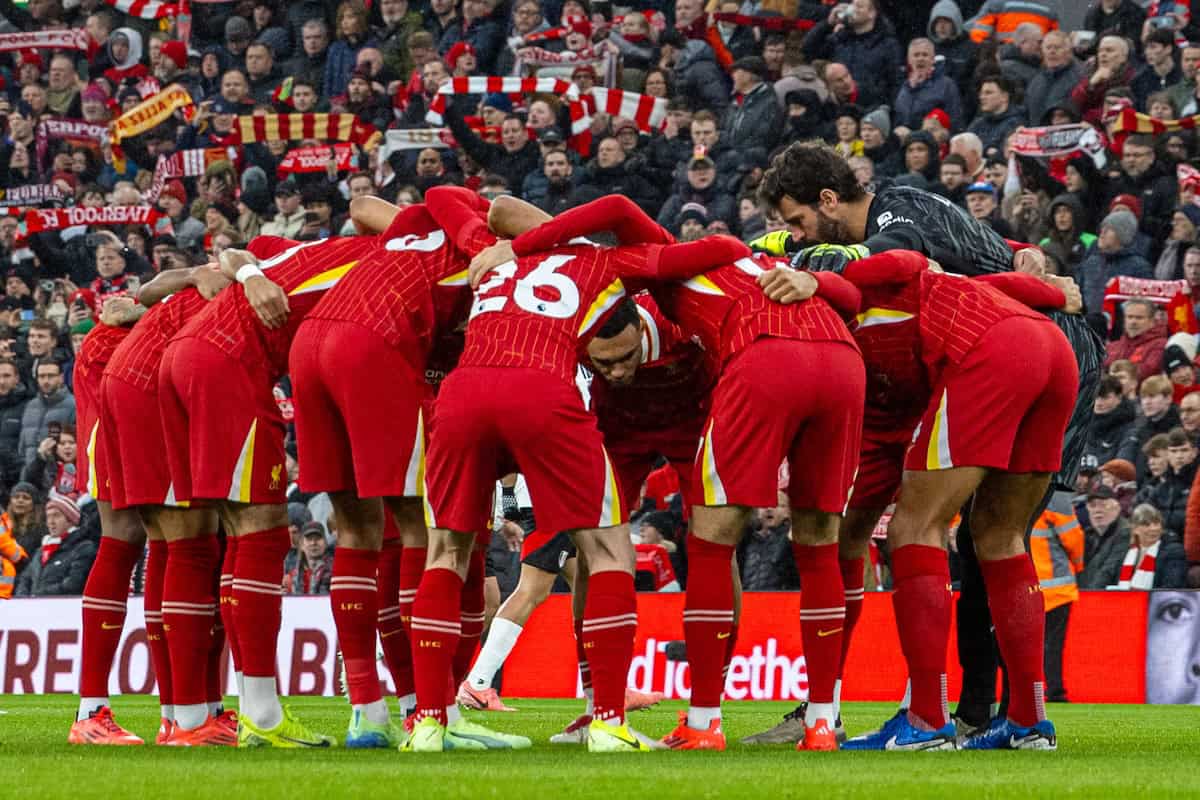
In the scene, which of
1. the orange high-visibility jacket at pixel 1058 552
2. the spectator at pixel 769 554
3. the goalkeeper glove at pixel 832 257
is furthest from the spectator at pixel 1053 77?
the goalkeeper glove at pixel 832 257

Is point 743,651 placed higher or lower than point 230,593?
lower

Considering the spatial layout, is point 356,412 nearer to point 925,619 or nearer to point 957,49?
point 925,619

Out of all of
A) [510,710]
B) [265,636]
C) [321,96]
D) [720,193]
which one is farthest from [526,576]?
[321,96]

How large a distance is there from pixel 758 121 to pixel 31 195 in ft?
33.5

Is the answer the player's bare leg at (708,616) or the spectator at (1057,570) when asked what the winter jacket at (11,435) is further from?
the player's bare leg at (708,616)

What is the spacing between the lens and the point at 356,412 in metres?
7.52

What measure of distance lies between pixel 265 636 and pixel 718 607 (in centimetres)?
193

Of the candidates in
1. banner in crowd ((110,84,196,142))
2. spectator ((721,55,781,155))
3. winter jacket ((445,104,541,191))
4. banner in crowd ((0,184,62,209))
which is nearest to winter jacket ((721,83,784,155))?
spectator ((721,55,781,155))

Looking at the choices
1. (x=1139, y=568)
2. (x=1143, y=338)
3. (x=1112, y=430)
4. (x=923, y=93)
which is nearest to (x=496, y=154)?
(x=923, y=93)

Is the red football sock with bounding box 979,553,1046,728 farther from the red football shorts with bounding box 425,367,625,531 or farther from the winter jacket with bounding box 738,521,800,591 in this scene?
the winter jacket with bounding box 738,521,800,591

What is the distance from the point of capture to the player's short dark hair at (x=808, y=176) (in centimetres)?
826

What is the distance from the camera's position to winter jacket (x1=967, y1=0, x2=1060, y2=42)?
17.9 metres

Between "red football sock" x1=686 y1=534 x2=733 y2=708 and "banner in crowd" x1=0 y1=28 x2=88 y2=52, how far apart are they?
19365mm

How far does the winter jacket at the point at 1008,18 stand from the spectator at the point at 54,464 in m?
9.73
